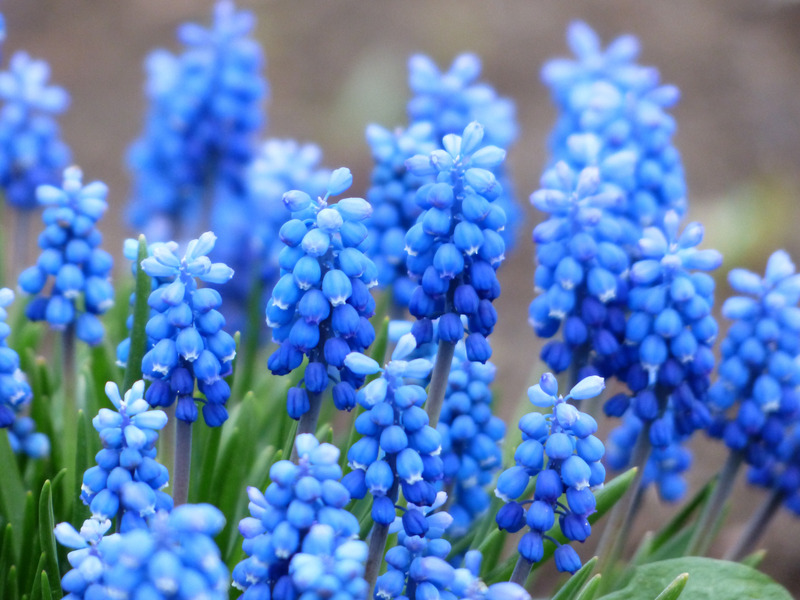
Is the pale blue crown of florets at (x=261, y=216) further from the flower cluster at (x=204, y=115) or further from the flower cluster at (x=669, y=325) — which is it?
the flower cluster at (x=669, y=325)

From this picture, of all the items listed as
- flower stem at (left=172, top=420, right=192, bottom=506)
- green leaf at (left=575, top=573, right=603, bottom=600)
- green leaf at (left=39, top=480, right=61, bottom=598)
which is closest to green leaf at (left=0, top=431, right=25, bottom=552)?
green leaf at (left=39, top=480, right=61, bottom=598)

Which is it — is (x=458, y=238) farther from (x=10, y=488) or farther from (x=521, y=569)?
(x=10, y=488)

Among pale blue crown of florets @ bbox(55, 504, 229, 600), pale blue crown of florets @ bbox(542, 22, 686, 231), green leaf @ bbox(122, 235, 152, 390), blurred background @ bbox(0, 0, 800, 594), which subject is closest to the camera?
pale blue crown of florets @ bbox(55, 504, 229, 600)

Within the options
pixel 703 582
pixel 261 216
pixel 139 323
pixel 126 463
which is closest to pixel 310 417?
pixel 126 463

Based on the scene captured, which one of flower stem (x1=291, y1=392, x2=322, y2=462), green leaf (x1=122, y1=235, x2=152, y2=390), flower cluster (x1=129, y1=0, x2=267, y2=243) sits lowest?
flower stem (x1=291, y1=392, x2=322, y2=462)

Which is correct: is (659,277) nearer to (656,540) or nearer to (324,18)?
(656,540)

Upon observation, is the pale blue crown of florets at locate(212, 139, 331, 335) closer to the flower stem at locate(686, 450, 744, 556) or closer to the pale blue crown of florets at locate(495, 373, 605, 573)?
the pale blue crown of florets at locate(495, 373, 605, 573)
